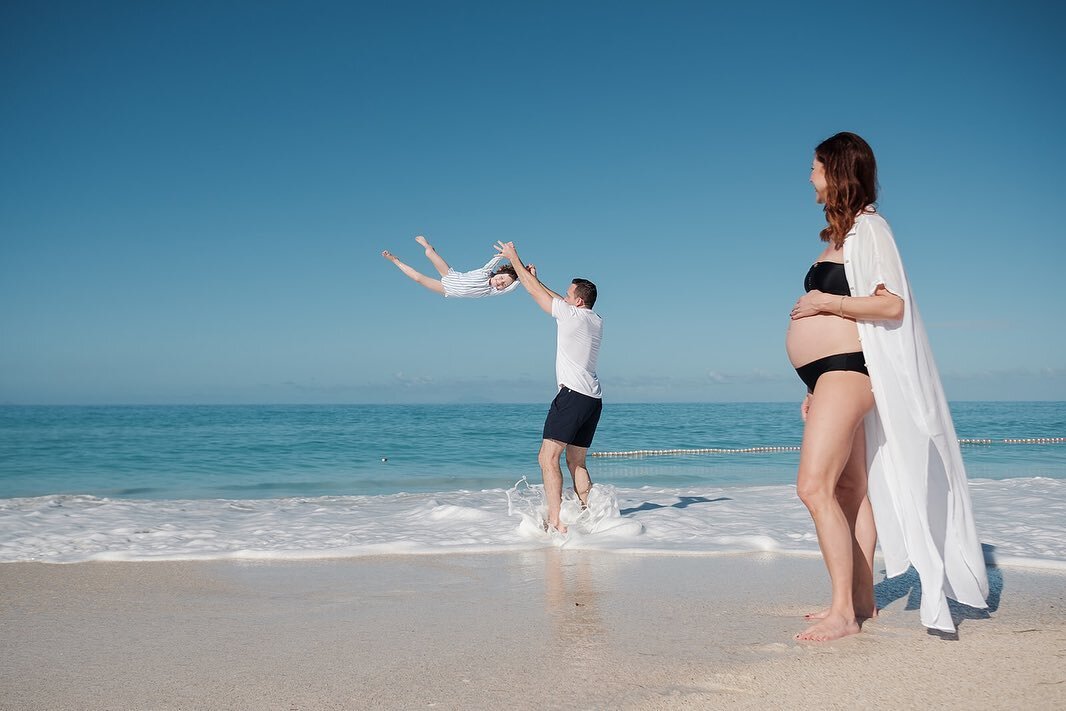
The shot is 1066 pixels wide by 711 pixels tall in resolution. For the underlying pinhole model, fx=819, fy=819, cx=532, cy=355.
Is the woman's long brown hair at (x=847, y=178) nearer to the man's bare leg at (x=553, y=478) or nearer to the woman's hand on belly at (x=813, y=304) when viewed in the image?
the woman's hand on belly at (x=813, y=304)

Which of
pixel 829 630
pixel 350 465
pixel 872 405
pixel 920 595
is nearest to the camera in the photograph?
pixel 829 630

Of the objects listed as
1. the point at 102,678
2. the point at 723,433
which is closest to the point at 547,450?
the point at 102,678

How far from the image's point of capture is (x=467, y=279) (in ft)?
20.3

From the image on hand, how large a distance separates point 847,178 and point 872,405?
3.13 ft

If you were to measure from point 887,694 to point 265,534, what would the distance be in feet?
17.3

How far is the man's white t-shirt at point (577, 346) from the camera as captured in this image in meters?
6.14

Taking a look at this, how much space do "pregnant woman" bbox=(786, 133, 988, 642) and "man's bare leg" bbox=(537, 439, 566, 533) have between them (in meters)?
2.86

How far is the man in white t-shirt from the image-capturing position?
6.13 meters

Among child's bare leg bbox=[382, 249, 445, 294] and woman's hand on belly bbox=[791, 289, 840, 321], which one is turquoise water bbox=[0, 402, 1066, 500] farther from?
woman's hand on belly bbox=[791, 289, 840, 321]

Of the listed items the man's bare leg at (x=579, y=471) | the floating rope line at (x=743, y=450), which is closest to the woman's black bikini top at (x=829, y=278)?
the man's bare leg at (x=579, y=471)

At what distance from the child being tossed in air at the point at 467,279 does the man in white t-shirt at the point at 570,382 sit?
0.20 meters

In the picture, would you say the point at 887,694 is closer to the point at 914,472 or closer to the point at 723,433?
the point at 914,472

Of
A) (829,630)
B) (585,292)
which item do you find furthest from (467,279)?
(829,630)

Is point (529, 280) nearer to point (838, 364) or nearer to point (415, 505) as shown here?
point (838, 364)
